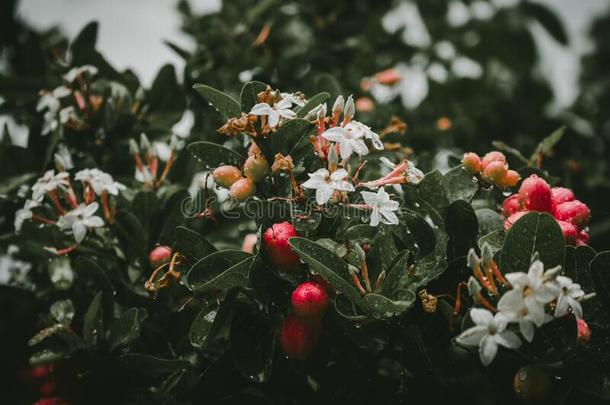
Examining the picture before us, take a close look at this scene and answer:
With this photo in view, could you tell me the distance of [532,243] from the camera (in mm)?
1190

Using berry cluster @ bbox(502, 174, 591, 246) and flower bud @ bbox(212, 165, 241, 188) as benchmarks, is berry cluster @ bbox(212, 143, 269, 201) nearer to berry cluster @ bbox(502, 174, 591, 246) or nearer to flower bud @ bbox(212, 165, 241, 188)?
flower bud @ bbox(212, 165, 241, 188)

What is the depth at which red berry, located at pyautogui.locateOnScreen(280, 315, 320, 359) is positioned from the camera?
1.34 meters

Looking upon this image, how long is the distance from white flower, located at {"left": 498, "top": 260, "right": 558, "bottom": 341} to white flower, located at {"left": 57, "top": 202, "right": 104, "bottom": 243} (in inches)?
43.8

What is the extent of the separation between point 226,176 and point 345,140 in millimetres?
309

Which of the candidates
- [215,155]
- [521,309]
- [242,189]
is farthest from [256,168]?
[521,309]

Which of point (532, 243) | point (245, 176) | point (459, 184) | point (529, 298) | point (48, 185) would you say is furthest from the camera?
point (48, 185)

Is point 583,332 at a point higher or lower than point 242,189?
lower

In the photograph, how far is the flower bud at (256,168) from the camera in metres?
1.37

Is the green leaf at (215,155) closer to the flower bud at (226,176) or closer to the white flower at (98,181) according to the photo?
the flower bud at (226,176)

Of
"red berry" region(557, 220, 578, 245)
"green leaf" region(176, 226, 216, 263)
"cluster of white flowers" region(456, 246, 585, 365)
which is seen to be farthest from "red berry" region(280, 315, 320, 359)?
"red berry" region(557, 220, 578, 245)

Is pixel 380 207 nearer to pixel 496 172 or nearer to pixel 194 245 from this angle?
pixel 496 172

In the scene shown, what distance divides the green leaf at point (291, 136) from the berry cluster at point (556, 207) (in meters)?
0.53

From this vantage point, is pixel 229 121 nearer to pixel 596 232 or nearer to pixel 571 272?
pixel 571 272

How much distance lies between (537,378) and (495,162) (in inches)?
20.8
